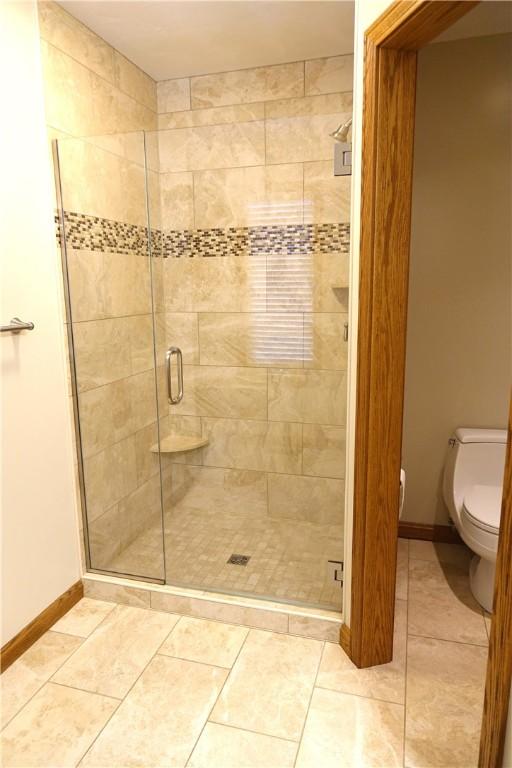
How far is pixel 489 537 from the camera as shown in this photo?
A: 6.84 feet

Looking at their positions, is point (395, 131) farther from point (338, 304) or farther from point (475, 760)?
point (475, 760)

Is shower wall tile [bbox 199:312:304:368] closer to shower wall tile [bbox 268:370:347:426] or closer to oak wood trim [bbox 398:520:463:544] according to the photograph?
shower wall tile [bbox 268:370:347:426]

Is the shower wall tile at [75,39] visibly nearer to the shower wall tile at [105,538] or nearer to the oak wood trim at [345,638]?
the shower wall tile at [105,538]

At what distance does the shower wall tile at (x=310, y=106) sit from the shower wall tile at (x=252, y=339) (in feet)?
3.40

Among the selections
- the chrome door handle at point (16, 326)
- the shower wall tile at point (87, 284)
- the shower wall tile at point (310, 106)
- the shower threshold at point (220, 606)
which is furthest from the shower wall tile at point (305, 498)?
the shower wall tile at point (310, 106)

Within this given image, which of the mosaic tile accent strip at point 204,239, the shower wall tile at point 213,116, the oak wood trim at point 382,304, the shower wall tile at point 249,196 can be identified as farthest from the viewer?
the shower wall tile at point 213,116

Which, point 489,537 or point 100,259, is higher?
point 100,259

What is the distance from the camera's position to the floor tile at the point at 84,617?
2102 millimetres

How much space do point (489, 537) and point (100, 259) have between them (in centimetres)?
207

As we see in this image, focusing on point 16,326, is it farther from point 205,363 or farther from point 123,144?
point 205,363

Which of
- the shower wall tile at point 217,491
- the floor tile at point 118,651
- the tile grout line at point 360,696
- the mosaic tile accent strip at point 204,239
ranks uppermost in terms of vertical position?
the mosaic tile accent strip at point 204,239

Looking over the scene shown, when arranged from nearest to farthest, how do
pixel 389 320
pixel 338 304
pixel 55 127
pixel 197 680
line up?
pixel 389 320
pixel 197 680
pixel 55 127
pixel 338 304

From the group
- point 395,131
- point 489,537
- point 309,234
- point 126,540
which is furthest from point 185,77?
point 489,537

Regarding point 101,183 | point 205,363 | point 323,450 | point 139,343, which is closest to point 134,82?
point 101,183
